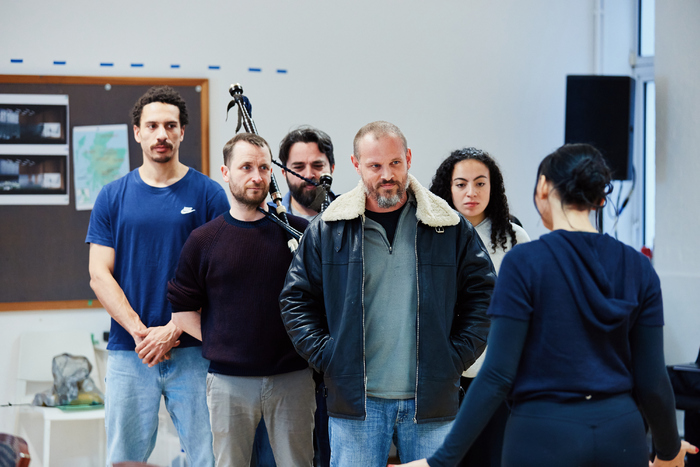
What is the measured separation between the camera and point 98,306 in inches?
150

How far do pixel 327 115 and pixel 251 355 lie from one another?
7.33 feet

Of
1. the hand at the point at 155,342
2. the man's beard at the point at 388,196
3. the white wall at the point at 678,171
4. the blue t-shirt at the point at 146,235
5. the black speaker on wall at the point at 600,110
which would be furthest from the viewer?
the black speaker on wall at the point at 600,110

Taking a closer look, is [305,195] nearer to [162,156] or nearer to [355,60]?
[162,156]

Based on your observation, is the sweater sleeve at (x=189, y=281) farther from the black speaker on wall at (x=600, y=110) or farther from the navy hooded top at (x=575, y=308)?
the black speaker on wall at (x=600, y=110)

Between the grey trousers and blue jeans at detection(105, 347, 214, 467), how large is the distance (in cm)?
19

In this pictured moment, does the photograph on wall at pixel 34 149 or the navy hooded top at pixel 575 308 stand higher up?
the photograph on wall at pixel 34 149

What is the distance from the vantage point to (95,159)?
12.5 feet

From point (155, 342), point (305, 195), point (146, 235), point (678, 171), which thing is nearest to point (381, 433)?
point (155, 342)

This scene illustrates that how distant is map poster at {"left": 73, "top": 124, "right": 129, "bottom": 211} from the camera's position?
379 centimetres

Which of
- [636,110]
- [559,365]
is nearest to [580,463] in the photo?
[559,365]

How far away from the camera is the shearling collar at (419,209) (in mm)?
2045

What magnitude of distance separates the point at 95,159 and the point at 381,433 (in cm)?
263

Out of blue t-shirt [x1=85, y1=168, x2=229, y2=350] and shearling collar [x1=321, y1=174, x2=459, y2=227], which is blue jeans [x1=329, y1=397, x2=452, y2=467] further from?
blue t-shirt [x1=85, y1=168, x2=229, y2=350]

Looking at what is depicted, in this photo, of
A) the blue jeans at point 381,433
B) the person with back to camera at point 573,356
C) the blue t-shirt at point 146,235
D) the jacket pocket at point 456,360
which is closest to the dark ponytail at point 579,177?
the person with back to camera at point 573,356
